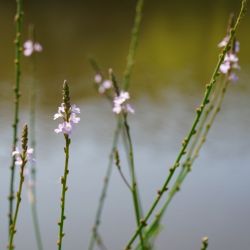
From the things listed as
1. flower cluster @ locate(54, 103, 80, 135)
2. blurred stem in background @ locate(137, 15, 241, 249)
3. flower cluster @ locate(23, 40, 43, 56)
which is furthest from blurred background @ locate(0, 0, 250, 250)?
flower cluster @ locate(54, 103, 80, 135)

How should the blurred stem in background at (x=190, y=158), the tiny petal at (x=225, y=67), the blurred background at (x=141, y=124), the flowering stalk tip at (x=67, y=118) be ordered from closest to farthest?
1. the flowering stalk tip at (x=67, y=118)
2. the blurred stem in background at (x=190, y=158)
3. the tiny petal at (x=225, y=67)
4. the blurred background at (x=141, y=124)

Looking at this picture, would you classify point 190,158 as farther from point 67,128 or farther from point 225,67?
point 67,128

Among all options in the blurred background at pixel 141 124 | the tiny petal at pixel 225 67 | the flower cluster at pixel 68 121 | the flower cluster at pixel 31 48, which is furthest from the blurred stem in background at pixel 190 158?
the blurred background at pixel 141 124

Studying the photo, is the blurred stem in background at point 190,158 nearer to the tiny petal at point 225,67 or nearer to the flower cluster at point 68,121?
the tiny petal at point 225,67

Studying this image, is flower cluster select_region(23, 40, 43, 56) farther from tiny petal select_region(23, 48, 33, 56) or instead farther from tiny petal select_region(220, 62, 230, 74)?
tiny petal select_region(220, 62, 230, 74)

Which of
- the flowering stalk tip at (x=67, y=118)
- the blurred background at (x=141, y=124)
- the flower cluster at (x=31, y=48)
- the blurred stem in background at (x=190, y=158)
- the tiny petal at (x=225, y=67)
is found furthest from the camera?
the blurred background at (x=141, y=124)

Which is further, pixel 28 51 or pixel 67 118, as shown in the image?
pixel 28 51

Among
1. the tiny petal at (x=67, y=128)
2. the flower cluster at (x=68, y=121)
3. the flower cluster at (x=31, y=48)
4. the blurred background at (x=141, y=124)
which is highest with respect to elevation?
the blurred background at (x=141, y=124)

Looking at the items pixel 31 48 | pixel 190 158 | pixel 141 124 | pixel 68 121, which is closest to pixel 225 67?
pixel 190 158

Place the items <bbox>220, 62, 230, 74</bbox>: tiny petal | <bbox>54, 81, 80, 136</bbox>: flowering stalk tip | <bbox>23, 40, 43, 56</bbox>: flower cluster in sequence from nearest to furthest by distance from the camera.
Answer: <bbox>54, 81, 80, 136</bbox>: flowering stalk tip < <bbox>220, 62, 230, 74</bbox>: tiny petal < <bbox>23, 40, 43, 56</bbox>: flower cluster
